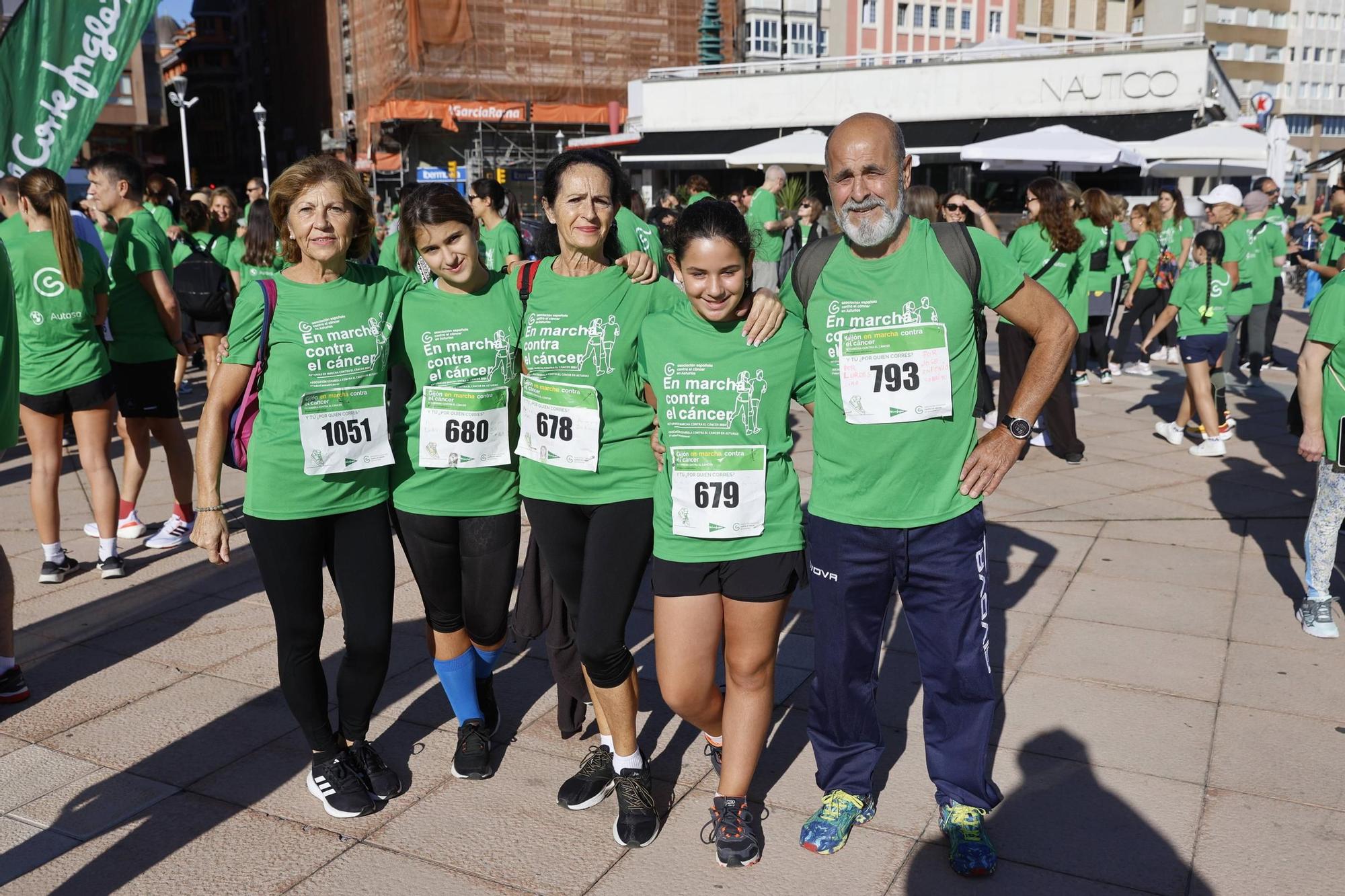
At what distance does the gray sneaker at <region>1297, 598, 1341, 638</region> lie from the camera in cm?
480

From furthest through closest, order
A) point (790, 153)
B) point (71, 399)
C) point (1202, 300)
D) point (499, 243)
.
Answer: point (790, 153) → point (1202, 300) → point (499, 243) → point (71, 399)

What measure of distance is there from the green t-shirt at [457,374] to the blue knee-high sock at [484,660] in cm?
55

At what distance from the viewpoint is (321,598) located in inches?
132

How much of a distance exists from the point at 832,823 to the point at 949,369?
4.33 ft

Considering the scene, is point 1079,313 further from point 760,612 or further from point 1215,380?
point 760,612

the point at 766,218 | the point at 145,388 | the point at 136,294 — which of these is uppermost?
the point at 766,218

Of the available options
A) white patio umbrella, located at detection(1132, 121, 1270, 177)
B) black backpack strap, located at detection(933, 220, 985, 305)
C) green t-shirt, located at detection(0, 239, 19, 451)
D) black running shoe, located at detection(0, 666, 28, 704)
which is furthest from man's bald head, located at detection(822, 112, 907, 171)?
white patio umbrella, located at detection(1132, 121, 1270, 177)

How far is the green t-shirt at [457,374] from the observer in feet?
11.0

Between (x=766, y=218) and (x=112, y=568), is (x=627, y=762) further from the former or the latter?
(x=766, y=218)

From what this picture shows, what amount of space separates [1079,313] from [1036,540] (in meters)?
3.02

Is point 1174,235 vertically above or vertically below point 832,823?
above

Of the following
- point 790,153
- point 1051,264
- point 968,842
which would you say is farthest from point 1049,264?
point 790,153

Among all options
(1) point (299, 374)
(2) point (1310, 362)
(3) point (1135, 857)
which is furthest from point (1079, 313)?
(1) point (299, 374)

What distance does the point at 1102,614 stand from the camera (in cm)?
512
